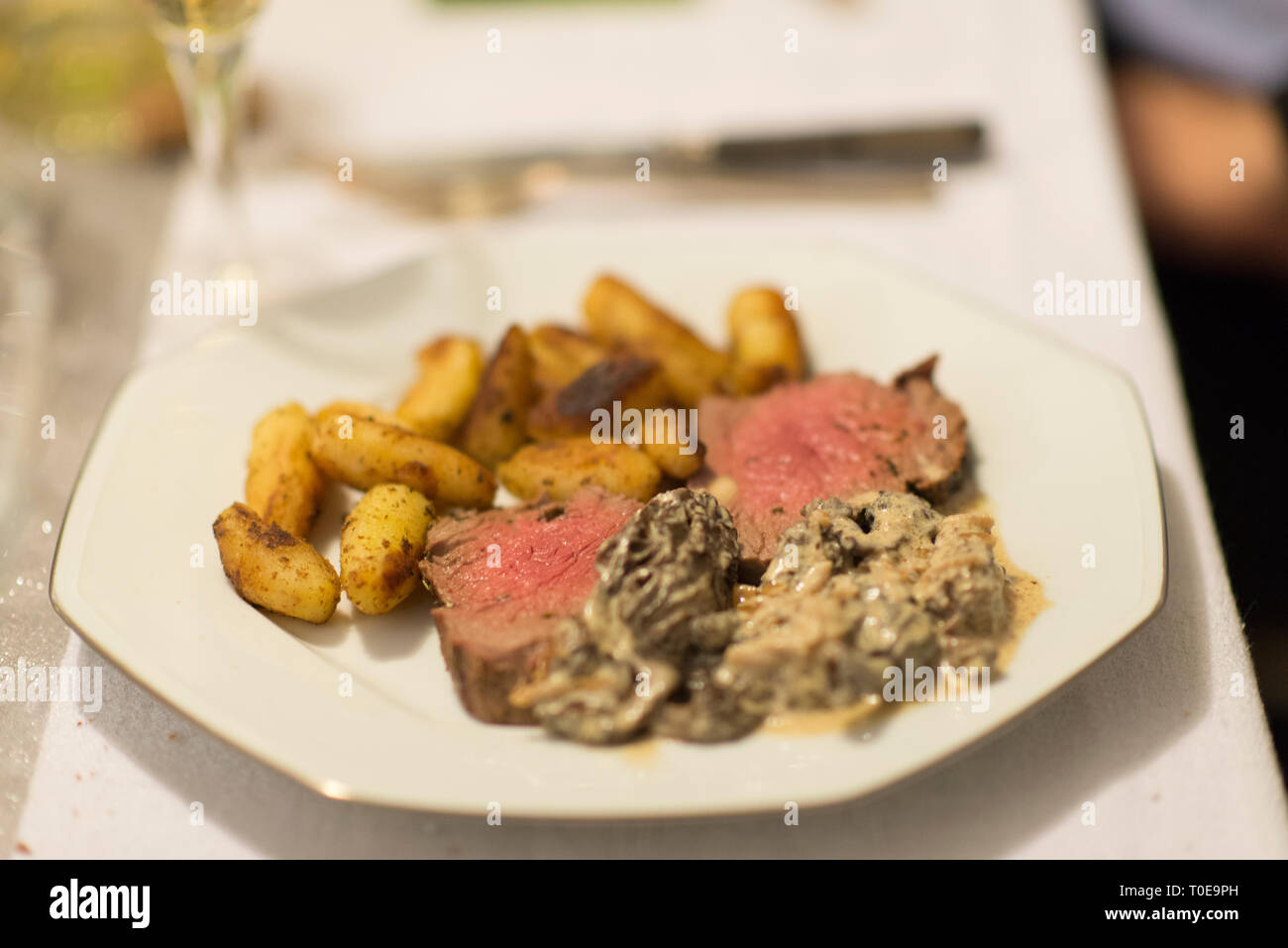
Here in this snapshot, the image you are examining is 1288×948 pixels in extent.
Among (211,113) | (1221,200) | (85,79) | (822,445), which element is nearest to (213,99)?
(211,113)

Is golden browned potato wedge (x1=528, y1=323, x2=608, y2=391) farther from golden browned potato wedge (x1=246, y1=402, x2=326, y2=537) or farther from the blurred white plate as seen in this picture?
golden browned potato wedge (x1=246, y1=402, x2=326, y2=537)

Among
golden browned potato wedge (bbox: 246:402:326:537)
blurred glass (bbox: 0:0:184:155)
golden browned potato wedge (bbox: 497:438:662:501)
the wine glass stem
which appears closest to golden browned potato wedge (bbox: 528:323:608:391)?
golden browned potato wedge (bbox: 497:438:662:501)

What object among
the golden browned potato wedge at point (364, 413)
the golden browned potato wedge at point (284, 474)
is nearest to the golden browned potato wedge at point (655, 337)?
the golden browned potato wedge at point (364, 413)

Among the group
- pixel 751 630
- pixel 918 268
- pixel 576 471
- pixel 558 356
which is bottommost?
pixel 751 630

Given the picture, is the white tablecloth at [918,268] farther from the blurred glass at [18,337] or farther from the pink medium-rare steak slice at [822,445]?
the pink medium-rare steak slice at [822,445]

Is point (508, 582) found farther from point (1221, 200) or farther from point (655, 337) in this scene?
point (1221, 200)

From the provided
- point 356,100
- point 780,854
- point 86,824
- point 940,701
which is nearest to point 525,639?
point 780,854
